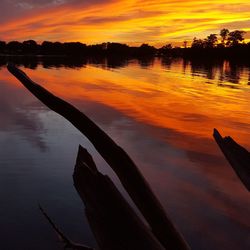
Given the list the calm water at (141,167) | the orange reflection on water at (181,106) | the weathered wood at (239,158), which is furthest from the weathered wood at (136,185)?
the orange reflection on water at (181,106)

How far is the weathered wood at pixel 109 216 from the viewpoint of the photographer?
1.06 meters

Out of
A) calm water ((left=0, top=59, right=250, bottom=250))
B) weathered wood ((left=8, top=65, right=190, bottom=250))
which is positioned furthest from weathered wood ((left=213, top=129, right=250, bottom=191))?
calm water ((left=0, top=59, right=250, bottom=250))

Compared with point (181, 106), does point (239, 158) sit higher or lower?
higher

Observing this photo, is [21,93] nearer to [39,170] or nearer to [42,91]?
[39,170]

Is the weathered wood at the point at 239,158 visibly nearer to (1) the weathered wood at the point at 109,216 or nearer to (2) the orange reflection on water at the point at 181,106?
(1) the weathered wood at the point at 109,216

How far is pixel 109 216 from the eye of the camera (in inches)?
44.0

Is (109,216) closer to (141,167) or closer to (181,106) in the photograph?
(141,167)

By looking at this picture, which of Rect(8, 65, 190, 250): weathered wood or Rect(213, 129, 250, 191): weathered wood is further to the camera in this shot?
Rect(213, 129, 250, 191): weathered wood

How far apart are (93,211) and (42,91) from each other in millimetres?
398

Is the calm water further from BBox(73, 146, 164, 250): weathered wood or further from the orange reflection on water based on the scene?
BBox(73, 146, 164, 250): weathered wood

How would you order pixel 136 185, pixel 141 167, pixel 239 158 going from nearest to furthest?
pixel 136 185, pixel 239 158, pixel 141 167

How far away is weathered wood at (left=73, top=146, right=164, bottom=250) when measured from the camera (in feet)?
3.48

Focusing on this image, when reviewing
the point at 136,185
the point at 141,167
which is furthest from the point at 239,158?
the point at 141,167

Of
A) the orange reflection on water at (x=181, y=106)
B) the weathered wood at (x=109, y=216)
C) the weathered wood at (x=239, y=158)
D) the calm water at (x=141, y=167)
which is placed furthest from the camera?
the orange reflection on water at (x=181, y=106)
